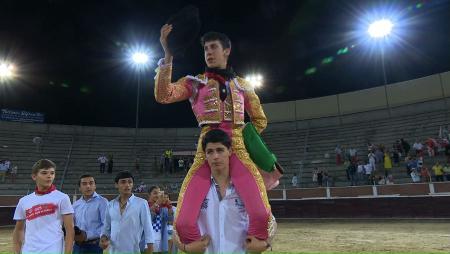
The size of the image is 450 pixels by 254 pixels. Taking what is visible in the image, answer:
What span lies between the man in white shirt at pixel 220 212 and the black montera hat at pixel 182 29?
0.77 m

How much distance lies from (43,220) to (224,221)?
87.8 inches

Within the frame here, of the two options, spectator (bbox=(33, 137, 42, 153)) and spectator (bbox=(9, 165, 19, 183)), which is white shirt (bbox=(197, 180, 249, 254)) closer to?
spectator (bbox=(9, 165, 19, 183))

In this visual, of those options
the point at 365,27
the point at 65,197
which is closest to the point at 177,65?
the point at 365,27

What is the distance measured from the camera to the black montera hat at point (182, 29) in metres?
2.90

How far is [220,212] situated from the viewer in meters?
2.54

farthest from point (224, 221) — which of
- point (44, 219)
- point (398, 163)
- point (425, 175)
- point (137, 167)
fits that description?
point (137, 167)

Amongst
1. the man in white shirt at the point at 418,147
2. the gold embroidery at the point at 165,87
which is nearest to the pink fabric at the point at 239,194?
the gold embroidery at the point at 165,87

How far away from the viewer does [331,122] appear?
79.2 ft

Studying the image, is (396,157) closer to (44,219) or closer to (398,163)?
(398,163)

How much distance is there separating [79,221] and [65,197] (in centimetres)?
141

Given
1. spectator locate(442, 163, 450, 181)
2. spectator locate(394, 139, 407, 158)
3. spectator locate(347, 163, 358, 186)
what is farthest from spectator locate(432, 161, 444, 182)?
spectator locate(347, 163, 358, 186)

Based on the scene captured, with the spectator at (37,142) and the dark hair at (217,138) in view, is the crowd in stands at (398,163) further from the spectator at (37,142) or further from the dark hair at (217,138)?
the spectator at (37,142)

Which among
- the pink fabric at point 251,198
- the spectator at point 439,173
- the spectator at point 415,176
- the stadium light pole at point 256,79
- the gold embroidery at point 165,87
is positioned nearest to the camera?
the pink fabric at point 251,198

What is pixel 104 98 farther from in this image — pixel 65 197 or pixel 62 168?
pixel 65 197
